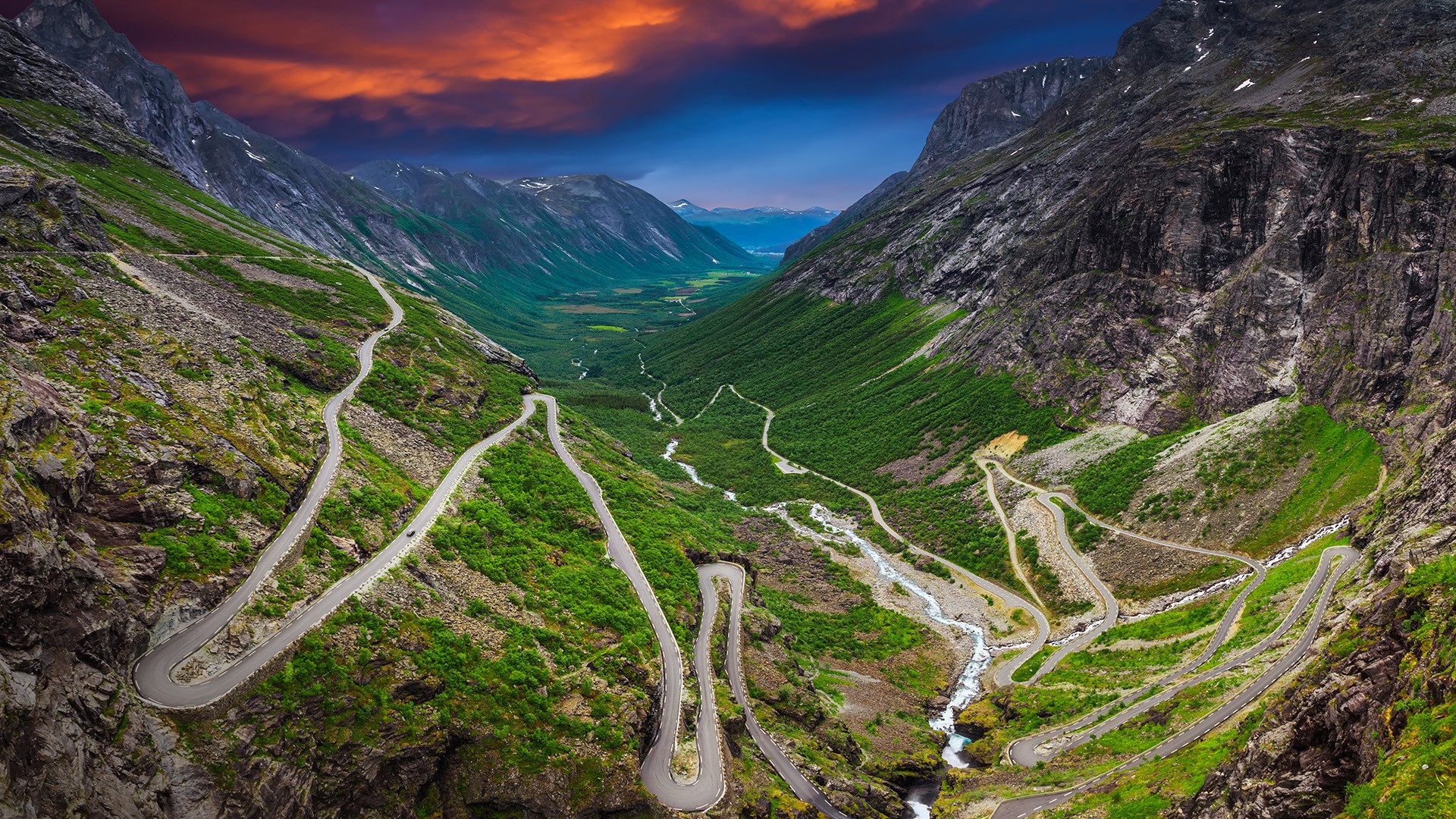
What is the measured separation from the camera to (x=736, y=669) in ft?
179

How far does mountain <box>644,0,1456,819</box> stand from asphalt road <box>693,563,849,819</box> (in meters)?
12.2

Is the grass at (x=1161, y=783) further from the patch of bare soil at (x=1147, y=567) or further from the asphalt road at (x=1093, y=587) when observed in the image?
the patch of bare soil at (x=1147, y=567)

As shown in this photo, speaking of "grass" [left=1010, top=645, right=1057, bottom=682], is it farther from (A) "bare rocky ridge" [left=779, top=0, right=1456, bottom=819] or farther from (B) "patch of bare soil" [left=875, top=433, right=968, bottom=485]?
(B) "patch of bare soil" [left=875, top=433, right=968, bottom=485]

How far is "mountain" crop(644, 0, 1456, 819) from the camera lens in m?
26.6

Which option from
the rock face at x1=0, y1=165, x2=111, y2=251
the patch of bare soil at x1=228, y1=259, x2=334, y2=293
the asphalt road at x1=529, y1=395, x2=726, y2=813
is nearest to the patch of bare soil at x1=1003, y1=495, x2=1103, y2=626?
the asphalt road at x1=529, y1=395, x2=726, y2=813

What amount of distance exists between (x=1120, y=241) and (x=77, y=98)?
234633mm

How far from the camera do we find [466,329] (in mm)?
121812

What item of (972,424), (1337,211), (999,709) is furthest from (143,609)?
(1337,211)

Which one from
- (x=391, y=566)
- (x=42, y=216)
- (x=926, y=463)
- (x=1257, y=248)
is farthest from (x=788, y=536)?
(x=42, y=216)

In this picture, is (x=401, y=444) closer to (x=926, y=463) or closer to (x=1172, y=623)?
(x=1172, y=623)

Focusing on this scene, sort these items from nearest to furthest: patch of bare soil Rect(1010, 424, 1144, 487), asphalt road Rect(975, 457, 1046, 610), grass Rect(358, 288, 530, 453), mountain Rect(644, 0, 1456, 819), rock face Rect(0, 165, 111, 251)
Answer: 1. mountain Rect(644, 0, 1456, 819)
2. rock face Rect(0, 165, 111, 251)
3. grass Rect(358, 288, 530, 453)
4. asphalt road Rect(975, 457, 1046, 610)
5. patch of bare soil Rect(1010, 424, 1144, 487)

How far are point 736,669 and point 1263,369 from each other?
272 feet

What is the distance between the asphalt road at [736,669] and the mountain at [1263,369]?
12.2m

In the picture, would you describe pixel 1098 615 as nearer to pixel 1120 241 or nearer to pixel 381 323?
pixel 1120 241
